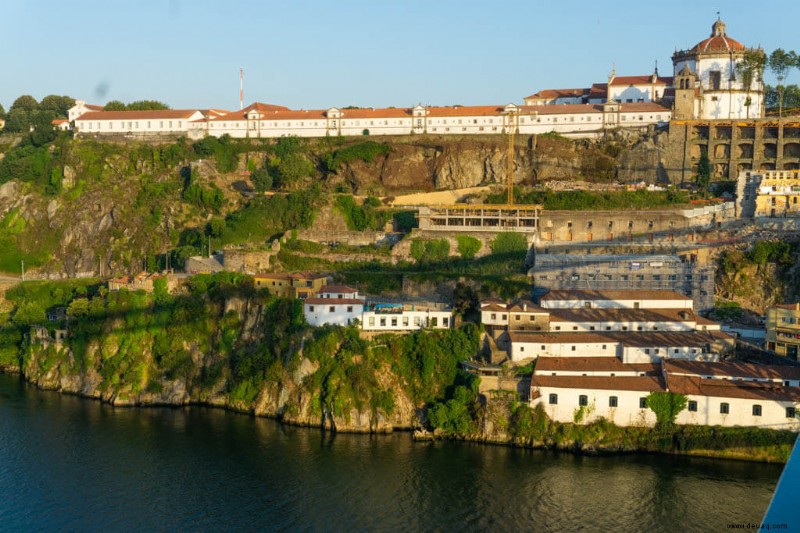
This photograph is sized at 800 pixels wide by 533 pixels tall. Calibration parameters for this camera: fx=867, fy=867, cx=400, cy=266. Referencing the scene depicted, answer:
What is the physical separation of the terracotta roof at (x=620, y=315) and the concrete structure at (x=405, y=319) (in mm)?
4227

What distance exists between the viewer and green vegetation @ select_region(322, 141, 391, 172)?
52.3m

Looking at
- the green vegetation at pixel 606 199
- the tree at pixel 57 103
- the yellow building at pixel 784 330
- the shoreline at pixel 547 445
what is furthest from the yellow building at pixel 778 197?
the tree at pixel 57 103

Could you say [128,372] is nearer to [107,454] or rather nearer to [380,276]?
[107,454]

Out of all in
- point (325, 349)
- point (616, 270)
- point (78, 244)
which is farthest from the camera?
point (78, 244)

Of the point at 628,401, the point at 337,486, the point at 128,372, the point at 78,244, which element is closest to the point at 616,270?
the point at 628,401

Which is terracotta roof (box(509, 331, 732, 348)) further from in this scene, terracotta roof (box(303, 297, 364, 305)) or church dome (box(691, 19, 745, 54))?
church dome (box(691, 19, 745, 54))

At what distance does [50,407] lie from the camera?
34250 millimetres

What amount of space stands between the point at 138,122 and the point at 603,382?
41.1 metres

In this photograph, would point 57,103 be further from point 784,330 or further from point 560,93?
point 784,330

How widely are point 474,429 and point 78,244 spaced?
31.5 meters

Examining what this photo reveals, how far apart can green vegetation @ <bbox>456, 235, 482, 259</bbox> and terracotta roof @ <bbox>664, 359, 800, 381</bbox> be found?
13.9 m

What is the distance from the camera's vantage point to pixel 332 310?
1341 inches

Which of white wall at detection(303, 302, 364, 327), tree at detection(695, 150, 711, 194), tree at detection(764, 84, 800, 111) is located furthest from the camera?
tree at detection(764, 84, 800, 111)

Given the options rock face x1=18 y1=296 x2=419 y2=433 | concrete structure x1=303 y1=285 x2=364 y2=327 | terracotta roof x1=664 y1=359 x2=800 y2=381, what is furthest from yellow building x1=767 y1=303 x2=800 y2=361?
concrete structure x1=303 y1=285 x2=364 y2=327
